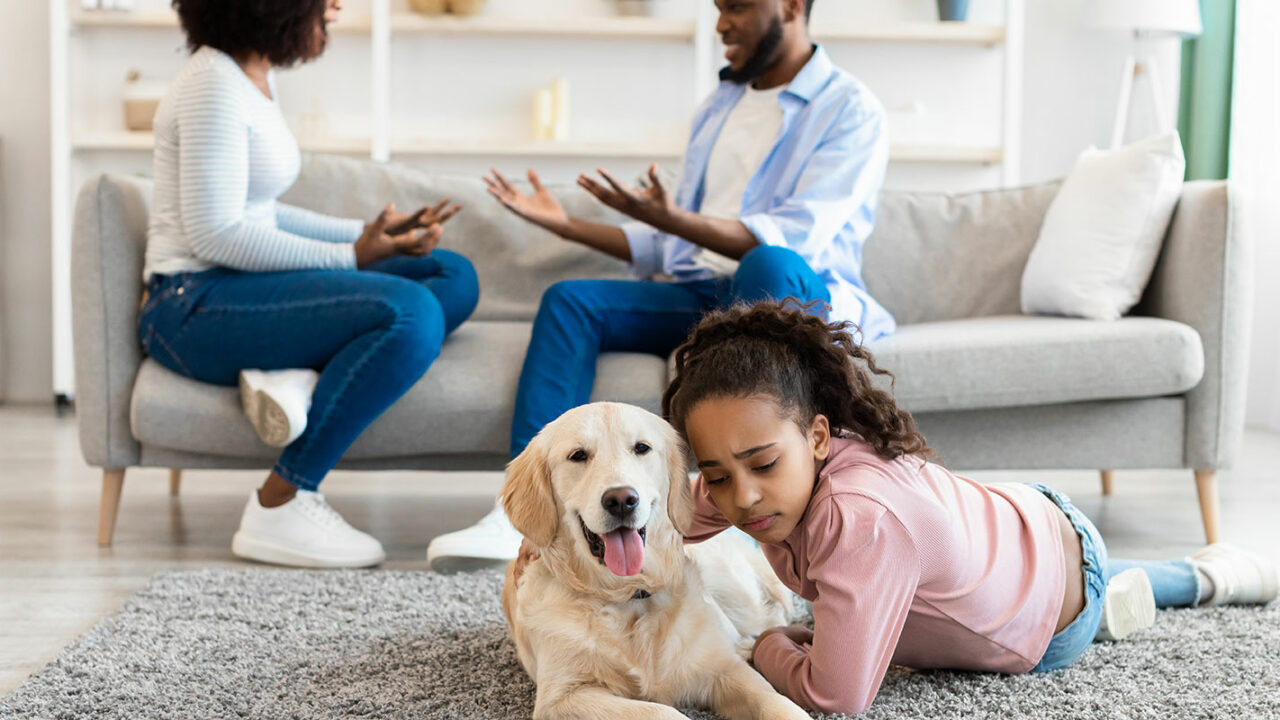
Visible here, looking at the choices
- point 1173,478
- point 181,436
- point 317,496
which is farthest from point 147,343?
point 1173,478

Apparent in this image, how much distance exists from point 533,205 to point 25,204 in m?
3.26

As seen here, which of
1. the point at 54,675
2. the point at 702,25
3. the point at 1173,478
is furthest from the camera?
the point at 702,25

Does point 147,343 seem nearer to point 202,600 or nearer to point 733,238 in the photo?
point 202,600

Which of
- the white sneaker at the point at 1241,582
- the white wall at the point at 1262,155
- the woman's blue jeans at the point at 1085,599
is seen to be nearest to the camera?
the woman's blue jeans at the point at 1085,599

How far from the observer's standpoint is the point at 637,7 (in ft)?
15.1

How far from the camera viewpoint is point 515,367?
2.27m

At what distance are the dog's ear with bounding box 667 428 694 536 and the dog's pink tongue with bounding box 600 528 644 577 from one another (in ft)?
0.29

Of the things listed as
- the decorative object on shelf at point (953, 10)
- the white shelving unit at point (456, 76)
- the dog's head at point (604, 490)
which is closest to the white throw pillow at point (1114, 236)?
the dog's head at point (604, 490)

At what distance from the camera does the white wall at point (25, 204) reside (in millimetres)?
4664

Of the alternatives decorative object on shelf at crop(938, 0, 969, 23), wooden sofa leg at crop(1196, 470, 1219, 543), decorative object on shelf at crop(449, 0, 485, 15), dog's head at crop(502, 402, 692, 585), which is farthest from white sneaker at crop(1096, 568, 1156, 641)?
decorative object on shelf at crop(449, 0, 485, 15)

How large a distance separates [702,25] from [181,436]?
9.73ft

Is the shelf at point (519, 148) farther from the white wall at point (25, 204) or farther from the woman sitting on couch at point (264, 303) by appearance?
the woman sitting on couch at point (264, 303)

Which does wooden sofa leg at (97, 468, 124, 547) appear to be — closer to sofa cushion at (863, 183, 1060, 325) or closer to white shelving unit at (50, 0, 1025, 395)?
sofa cushion at (863, 183, 1060, 325)

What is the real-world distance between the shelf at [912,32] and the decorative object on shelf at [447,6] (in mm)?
1364
